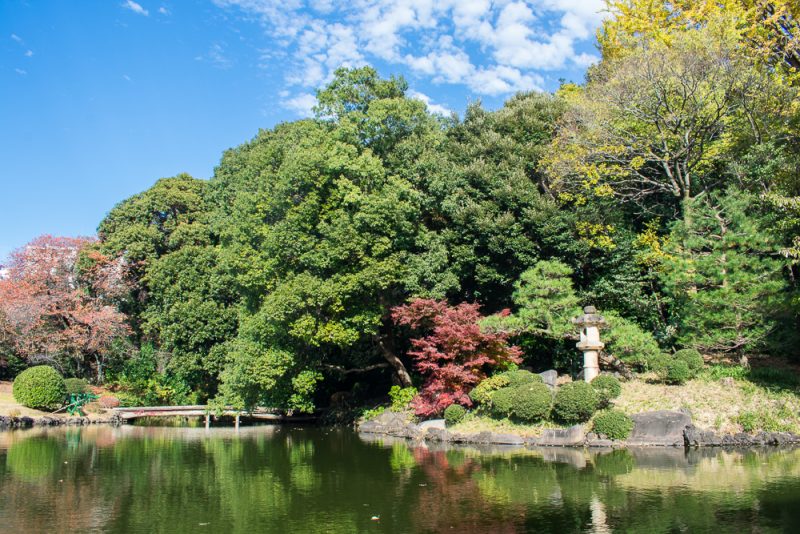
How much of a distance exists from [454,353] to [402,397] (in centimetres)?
376

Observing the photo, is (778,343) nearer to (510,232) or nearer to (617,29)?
(510,232)

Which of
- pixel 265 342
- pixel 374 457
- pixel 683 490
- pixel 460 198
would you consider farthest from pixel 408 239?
pixel 683 490

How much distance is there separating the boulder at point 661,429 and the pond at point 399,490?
2.05 feet

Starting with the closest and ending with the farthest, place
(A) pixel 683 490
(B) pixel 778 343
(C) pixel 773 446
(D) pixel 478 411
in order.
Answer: (A) pixel 683 490 < (C) pixel 773 446 < (B) pixel 778 343 < (D) pixel 478 411

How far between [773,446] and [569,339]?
759 cm

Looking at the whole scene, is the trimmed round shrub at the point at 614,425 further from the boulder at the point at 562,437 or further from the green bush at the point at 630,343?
the green bush at the point at 630,343

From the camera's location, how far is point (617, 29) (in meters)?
27.6

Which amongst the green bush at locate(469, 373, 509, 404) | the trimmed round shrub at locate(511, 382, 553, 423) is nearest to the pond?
the trimmed round shrub at locate(511, 382, 553, 423)

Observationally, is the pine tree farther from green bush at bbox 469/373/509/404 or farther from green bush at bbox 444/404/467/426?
green bush at bbox 444/404/467/426

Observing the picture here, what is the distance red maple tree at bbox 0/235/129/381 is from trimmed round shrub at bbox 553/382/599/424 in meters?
23.0

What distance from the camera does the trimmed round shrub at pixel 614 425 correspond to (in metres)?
15.4

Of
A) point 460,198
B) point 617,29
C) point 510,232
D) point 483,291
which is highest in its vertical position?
point 617,29

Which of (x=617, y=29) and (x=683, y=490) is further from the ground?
(x=617, y=29)

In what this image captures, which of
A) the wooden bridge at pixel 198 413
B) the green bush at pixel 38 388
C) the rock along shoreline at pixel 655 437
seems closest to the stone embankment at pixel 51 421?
the wooden bridge at pixel 198 413
